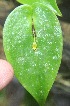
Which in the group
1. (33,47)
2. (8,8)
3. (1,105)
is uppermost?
(33,47)

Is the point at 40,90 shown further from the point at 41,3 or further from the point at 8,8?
Result: the point at 8,8

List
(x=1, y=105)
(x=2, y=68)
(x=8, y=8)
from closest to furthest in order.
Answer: (x=2, y=68) < (x=1, y=105) < (x=8, y=8)

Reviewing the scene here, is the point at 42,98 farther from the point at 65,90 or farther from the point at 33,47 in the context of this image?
the point at 65,90

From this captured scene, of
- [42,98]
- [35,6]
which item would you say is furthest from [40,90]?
[35,6]

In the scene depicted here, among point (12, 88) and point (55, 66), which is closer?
point (55, 66)

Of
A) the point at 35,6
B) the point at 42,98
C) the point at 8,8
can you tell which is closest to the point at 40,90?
the point at 42,98

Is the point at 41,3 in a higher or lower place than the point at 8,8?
higher

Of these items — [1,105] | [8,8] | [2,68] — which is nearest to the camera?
[2,68]
